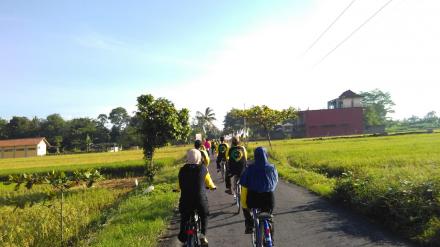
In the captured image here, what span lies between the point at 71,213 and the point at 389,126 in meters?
132

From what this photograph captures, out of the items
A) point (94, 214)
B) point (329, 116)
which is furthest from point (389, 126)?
point (94, 214)

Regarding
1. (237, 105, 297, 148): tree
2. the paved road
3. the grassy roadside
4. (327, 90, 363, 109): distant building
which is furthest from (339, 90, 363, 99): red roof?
the paved road

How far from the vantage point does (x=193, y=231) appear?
7.11 metres

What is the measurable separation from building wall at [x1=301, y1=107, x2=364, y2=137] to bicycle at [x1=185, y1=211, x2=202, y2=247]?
3549 inches

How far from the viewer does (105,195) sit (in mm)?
21766

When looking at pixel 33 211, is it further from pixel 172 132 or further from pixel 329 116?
pixel 329 116

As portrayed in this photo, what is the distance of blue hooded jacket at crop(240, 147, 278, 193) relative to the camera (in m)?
6.85

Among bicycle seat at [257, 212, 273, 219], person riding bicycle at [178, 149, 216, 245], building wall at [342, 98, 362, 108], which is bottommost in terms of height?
bicycle seat at [257, 212, 273, 219]

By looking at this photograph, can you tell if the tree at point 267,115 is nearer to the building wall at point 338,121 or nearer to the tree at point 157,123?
the tree at point 157,123

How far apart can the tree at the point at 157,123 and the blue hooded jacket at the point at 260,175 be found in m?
18.5

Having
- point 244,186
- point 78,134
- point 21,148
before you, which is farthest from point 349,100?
point 244,186

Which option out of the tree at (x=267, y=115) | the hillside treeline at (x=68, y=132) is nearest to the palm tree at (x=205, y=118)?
the hillside treeline at (x=68, y=132)

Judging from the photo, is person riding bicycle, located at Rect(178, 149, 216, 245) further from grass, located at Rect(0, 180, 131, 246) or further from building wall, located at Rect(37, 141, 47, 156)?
building wall, located at Rect(37, 141, 47, 156)

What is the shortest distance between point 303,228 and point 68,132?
119m
